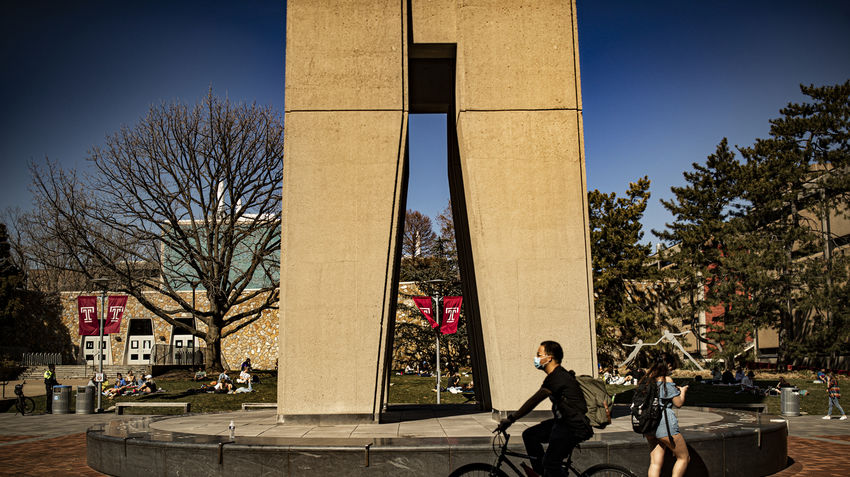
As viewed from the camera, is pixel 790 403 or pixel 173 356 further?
pixel 173 356

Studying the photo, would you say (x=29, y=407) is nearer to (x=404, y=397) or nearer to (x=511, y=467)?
(x=404, y=397)

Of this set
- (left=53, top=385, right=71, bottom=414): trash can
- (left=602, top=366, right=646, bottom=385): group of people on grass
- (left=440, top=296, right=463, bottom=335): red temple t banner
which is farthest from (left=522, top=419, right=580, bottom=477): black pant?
(left=602, top=366, right=646, bottom=385): group of people on grass

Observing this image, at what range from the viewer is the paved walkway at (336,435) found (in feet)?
33.9

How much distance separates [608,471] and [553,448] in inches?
27.5

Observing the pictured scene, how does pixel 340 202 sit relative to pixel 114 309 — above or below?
above

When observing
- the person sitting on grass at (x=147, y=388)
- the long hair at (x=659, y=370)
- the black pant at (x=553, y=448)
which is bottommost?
the person sitting on grass at (x=147, y=388)

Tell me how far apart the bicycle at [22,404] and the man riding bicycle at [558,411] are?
22.8 meters

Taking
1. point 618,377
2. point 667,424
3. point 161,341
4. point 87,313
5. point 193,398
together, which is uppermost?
point 87,313

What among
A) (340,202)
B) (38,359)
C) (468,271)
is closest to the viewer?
(340,202)

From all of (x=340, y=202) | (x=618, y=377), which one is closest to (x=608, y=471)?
(x=340, y=202)

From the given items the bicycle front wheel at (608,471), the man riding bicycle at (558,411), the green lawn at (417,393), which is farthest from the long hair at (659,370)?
the green lawn at (417,393)

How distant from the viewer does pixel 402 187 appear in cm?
1270

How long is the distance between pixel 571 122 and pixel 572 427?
7922 mm

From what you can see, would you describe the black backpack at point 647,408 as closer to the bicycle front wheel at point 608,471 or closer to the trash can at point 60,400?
the bicycle front wheel at point 608,471
